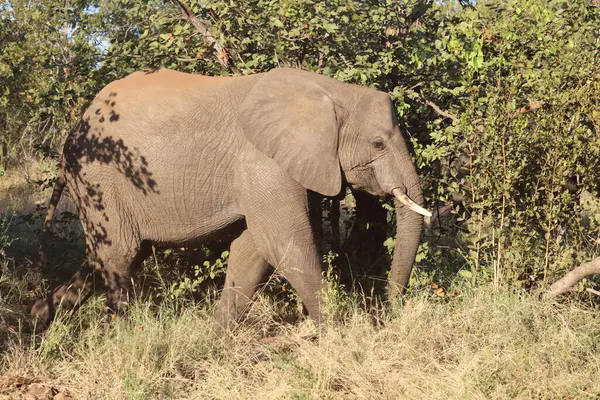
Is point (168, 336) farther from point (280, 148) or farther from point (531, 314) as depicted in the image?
point (531, 314)

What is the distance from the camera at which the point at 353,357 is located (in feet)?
18.3

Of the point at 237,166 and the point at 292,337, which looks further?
the point at 237,166

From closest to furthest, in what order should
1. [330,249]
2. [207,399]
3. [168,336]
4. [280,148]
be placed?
[207,399], [168,336], [280,148], [330,249]

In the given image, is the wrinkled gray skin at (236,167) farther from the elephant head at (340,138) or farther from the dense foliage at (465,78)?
the dense foliage at (465,78)

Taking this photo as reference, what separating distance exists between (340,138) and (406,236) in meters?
0.91

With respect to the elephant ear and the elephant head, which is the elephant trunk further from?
the elephant ear

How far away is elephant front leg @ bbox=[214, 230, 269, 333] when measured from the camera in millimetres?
6918

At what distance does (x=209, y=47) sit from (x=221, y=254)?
73.8 inches

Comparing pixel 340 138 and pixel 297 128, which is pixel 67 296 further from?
pixel 340 138

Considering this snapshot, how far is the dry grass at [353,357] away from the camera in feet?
17.3

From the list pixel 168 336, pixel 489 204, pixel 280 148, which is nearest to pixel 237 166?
pixel 280 148

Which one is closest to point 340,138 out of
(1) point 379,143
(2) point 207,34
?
(1) point 379,143

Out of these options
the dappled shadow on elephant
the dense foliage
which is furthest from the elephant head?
the dappled shadow on elephant

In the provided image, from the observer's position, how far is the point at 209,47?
25.8ft
